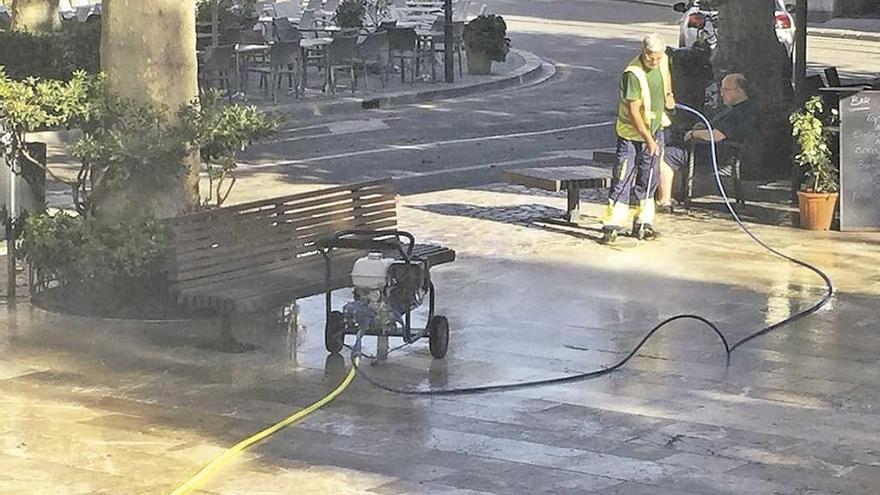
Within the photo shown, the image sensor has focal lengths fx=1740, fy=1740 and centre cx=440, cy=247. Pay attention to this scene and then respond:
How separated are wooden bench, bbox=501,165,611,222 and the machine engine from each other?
4665 mm

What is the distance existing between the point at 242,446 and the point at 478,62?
21.4 meters

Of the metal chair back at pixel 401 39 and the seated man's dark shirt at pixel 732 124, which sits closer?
the seated man's dark shirt at pixel 732 124

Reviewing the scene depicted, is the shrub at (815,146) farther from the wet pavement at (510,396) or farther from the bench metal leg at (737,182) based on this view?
the wet pavement at (510,396)

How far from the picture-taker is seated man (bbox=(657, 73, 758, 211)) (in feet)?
51.5

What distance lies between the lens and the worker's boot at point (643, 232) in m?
14.5

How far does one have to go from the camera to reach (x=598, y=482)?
7.93 metres

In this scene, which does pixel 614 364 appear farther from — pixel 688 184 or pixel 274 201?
pixel 688 184

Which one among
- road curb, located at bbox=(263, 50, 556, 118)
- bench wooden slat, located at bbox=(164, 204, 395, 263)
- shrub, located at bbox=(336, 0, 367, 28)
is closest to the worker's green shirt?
bench wooden slat, located at bbox=(164, 204, 395, 263)

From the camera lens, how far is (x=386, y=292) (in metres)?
10.1

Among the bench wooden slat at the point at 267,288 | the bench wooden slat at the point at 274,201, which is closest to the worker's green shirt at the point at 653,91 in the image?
the bench wooden slat at the point at 274,201

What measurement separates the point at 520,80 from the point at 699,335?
18430mm

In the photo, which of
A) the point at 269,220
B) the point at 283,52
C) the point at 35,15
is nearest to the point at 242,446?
the point at 269,220

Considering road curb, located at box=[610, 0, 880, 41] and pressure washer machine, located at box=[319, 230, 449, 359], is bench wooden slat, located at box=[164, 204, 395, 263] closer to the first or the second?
pressure washer machine, located at box=[319, 230, 449, 359]

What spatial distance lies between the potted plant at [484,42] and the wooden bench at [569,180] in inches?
531
